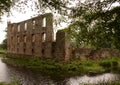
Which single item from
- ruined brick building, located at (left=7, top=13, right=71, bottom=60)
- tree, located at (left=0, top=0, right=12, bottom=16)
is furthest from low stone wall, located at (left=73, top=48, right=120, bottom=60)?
tree, located at (left=0, top=0, right=12, bottom=16)

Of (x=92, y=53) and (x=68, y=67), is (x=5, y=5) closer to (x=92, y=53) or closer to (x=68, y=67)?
(x=68, y=67)

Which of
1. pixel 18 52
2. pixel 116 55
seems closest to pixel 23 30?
pixel 18 52

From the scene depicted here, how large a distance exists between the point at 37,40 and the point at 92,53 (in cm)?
862

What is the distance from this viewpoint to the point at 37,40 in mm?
34781

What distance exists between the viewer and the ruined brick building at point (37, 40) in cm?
2917

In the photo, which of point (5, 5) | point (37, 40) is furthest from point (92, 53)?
point (5, 5)

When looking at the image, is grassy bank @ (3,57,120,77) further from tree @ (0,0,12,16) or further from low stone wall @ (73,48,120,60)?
tree @ (0,0,12,16)

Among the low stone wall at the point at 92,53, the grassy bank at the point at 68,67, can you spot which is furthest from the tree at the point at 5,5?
the low stone wall at the point at 92,53

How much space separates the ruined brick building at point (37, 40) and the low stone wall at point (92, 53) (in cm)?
164

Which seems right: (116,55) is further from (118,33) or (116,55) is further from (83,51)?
(118,33)

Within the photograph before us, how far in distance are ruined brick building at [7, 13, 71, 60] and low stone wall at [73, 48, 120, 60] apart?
64.4 inches

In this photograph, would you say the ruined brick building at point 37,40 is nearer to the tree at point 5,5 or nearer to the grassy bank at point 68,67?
the grassy bank at point 68,67

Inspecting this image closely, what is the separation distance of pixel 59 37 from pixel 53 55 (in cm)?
286

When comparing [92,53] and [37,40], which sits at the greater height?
[37,40]
